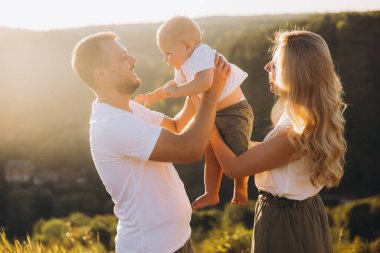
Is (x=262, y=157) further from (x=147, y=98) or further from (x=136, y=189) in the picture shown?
(x=147, y=98)

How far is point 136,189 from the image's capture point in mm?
2582

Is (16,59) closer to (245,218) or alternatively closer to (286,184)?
(245,218)

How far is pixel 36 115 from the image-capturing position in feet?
77.3

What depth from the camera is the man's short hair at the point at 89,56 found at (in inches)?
107

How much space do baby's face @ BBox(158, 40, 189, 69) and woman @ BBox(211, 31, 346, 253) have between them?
632 mm

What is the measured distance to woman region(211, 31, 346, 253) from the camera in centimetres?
246

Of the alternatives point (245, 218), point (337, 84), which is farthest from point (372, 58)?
point (337, 84)

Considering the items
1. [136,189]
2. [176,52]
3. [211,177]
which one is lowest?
[211,177]

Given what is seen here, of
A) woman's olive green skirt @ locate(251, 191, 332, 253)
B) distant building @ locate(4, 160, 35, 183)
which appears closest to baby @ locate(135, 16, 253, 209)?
woman's olive green skirt @ locate(251, 191, 332, 253)

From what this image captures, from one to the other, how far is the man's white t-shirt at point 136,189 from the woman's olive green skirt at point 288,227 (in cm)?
44

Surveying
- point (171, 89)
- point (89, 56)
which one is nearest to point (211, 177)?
point (171, 89)

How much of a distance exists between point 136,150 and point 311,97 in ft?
2.92

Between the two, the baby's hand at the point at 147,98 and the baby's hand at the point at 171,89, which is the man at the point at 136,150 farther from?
the baby's hand at the point at 147,98

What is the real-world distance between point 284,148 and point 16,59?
23711 mm
